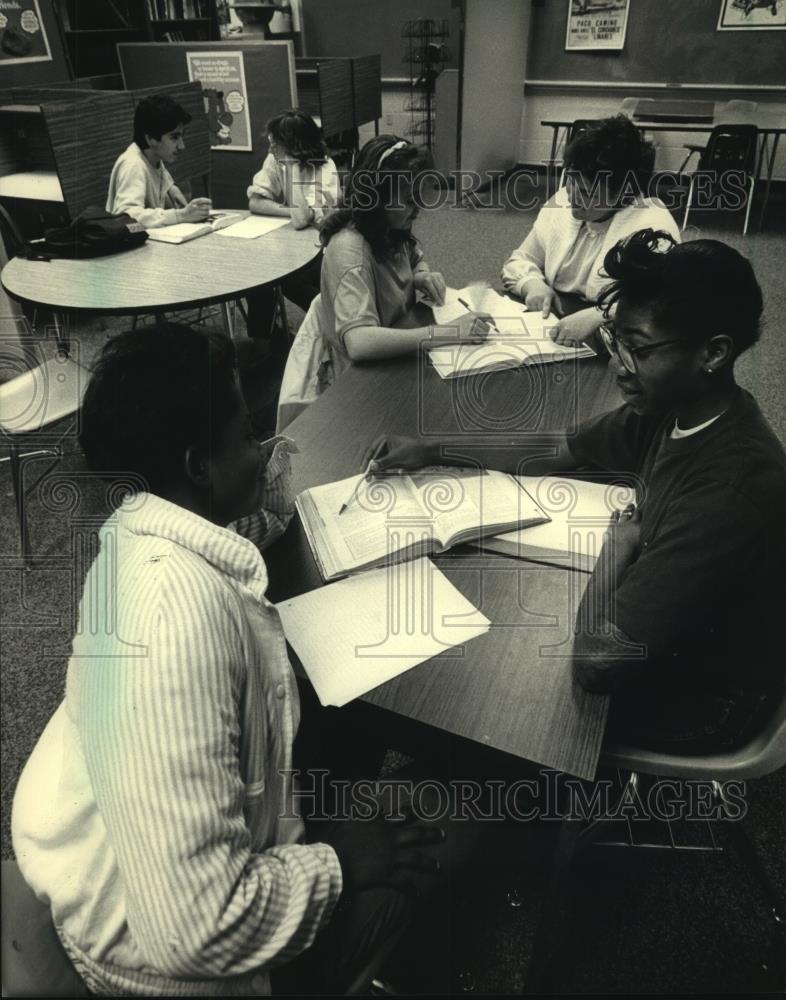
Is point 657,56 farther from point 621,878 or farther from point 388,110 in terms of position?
point 621,878

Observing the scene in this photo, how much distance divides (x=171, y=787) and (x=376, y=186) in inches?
66.9

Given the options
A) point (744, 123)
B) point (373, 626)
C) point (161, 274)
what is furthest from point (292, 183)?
point (744, 123)

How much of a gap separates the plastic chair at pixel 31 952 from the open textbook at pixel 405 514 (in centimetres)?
57

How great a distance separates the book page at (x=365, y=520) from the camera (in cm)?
110

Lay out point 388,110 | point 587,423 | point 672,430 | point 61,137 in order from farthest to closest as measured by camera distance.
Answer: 1. point 388,110
2. point 61,137
3. point 587,423
4. point 672,430

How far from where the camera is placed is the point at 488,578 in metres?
1.08

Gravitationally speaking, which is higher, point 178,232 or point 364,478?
point 178,232

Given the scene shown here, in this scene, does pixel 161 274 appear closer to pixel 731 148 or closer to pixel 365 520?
pixel 365 520

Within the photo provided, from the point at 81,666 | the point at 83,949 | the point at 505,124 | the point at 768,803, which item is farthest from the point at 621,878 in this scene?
the point at 505,124

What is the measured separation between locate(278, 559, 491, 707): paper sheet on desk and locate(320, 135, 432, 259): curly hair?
3.99 ft

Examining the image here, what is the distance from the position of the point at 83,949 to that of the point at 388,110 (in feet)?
26.8

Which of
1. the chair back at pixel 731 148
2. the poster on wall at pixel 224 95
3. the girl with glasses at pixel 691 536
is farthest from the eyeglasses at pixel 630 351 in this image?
the chair back at pixel 731 148

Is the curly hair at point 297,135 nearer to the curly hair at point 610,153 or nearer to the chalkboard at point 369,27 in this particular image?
the curly hair at point 610,153

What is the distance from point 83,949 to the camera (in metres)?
0.67
